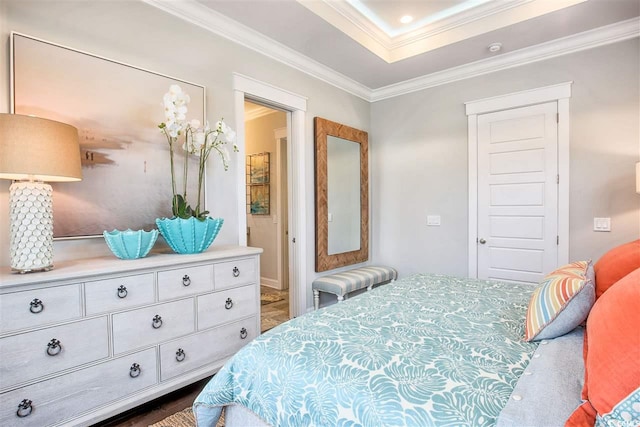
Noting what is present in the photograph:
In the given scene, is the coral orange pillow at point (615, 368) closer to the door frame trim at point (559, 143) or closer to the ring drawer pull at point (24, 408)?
the ring drawer pull at point (24, 408)

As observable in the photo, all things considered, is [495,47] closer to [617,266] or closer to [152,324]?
[617,266]

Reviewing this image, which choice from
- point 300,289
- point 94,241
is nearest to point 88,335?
point 94,241

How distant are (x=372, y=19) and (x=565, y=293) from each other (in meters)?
2.76

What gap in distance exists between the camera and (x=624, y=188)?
2.66 m

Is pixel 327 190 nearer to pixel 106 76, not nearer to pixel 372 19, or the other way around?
pixel 372 19

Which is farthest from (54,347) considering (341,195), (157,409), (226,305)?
(341,195)

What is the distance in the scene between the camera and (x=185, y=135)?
230 centimetres

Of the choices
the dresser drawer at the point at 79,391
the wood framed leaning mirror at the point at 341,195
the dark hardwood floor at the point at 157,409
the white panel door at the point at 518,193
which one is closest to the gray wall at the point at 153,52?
the wood framed leaning mirror at the point at 341,195

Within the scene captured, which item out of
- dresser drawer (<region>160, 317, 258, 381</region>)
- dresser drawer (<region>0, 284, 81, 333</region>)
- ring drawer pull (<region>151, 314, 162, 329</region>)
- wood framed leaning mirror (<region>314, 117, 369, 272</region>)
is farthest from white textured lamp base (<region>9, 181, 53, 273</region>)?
wood framed leaning mirror (<region>314, 117, 369, 272</region>)

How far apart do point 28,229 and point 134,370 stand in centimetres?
89

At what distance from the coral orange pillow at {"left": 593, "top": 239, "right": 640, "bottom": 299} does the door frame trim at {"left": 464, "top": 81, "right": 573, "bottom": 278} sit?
1602mm

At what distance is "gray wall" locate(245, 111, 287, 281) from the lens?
189 inches

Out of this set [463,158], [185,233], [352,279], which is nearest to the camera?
[185,233]

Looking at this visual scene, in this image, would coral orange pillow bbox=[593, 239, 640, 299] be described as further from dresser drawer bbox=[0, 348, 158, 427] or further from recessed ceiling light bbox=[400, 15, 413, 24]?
recessed ceiling light bbox=[400, 15, 413, 24]
